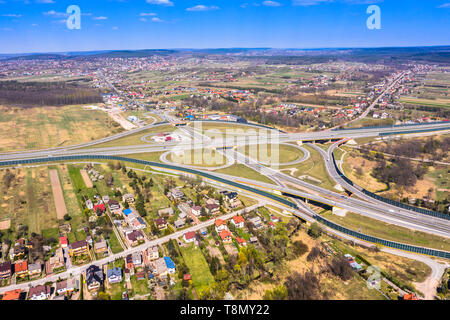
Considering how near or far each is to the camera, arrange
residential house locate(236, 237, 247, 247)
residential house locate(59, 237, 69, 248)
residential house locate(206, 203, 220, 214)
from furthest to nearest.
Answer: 1. residential house locate(206, 203, 220, 214)
2. residential house locate(236, 237, 247, 247)
3. residential house locate(59, 237, 69, 248)

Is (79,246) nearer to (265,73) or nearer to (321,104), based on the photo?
(321,104)

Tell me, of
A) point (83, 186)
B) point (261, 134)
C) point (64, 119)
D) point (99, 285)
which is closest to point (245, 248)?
point (99, 285)

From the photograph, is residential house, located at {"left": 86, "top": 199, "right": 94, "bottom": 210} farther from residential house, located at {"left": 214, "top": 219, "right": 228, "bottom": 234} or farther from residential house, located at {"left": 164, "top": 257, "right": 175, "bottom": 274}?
residential house, located at {"left": 214, "top": 219, "right": 228, "bottom": 234}

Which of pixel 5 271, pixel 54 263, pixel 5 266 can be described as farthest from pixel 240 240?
pixel 5 266

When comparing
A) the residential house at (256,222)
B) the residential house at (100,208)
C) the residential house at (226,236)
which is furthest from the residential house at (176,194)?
the residential house at (256,222)

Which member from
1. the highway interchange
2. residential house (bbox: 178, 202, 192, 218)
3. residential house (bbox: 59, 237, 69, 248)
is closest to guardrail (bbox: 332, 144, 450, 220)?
the highway interchange
